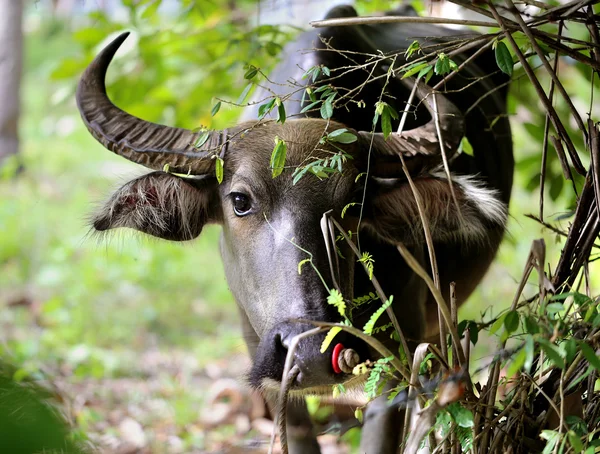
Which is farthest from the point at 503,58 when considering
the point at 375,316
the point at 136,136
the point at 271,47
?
the point at 271,47

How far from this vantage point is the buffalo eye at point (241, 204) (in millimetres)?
3283

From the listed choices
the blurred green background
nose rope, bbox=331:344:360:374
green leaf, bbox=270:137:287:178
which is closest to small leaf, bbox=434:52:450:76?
green leaf, bbox=270:137:287:178

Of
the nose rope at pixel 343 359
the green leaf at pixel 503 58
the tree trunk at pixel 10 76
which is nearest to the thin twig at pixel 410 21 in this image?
the green leaf at pixel 503 58

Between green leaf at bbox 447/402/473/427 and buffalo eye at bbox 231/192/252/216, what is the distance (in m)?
1.51

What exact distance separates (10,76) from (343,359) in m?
10.7

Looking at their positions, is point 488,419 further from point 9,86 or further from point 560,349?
point 9,86

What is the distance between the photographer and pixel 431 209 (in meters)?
3.61

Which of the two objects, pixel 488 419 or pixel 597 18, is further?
pixel 597 18

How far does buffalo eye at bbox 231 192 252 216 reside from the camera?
10.8 ft

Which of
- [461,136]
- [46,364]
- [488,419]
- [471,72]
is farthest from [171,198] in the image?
[46,364]

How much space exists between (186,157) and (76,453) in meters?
2.32

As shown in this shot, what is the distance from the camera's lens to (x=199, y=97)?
20.1ft

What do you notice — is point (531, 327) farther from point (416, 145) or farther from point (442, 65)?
point (416, 145)

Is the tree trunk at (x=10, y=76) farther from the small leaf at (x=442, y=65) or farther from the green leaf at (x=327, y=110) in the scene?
the small leaf at (x=442, y=65)
